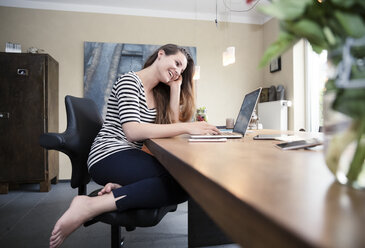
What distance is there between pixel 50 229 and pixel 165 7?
Answer: 3354 millimetres

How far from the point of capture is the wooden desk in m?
0.22

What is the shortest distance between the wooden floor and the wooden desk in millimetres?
1522

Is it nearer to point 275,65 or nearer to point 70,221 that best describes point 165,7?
point 275,65

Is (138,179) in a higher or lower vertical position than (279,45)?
lower

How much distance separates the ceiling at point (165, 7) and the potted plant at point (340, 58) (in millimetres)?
3635

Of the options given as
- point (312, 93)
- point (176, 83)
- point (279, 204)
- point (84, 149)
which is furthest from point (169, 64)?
point (312, 93)

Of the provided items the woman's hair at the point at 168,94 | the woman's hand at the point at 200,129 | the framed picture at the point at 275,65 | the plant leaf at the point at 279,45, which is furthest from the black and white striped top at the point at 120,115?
the framed picture at the point at 275,65

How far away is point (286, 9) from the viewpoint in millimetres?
317

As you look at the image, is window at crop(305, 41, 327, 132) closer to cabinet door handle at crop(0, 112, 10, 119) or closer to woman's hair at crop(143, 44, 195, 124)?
woman's hair at crop(143, 44, 195, 124)

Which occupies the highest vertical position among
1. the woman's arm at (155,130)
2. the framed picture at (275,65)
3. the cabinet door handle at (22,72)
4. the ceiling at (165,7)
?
the ceiling at (165,7)

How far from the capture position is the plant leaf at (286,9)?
1.03 feet

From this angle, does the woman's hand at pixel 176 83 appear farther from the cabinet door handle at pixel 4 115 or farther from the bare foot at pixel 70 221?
the cabinet door handle at pixel 4 115

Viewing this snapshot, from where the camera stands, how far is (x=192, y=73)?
183 centimetres

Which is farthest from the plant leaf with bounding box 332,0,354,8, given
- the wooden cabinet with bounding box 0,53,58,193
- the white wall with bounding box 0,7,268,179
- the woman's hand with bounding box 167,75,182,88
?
the white wall with bounding box 0,7,268,179
